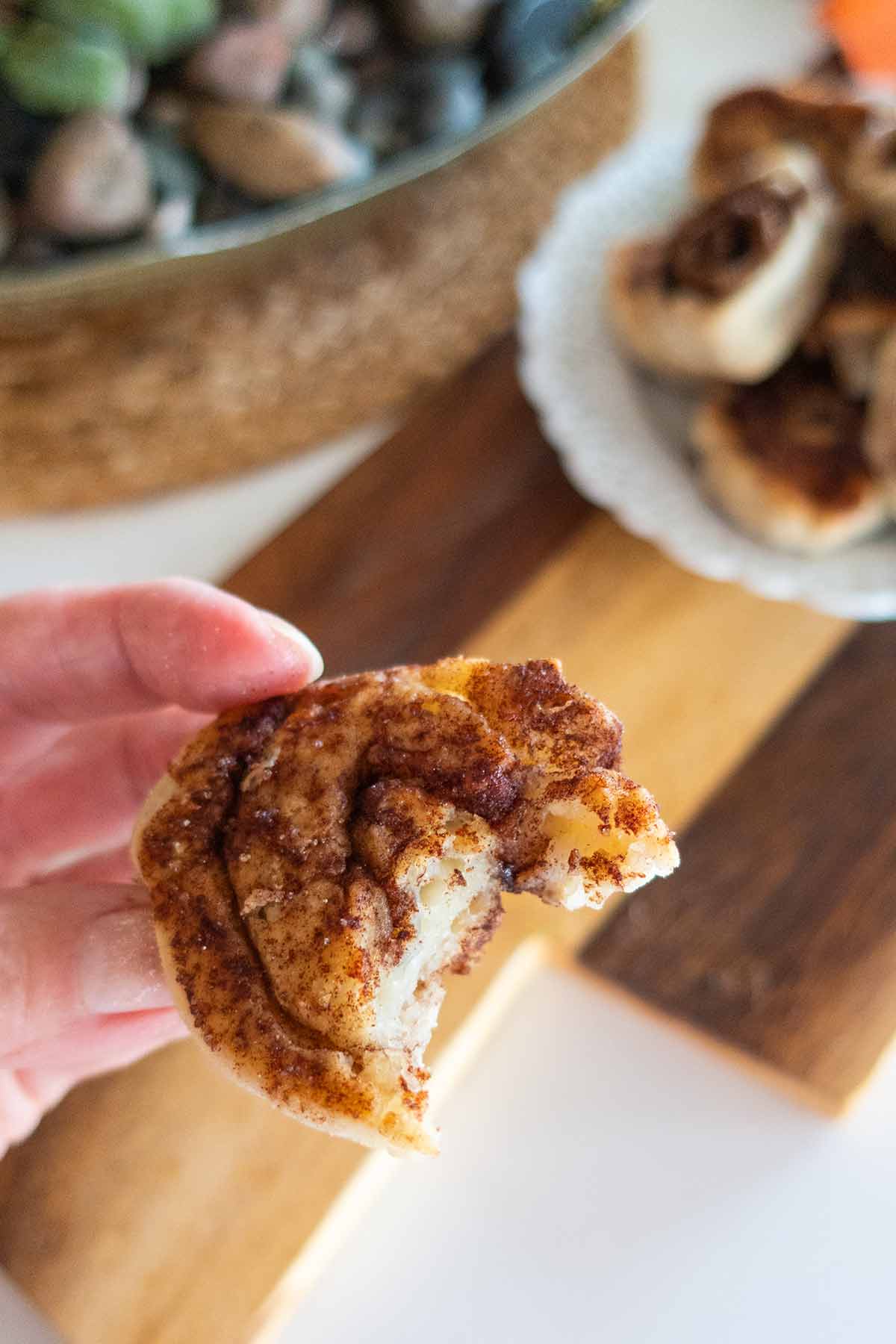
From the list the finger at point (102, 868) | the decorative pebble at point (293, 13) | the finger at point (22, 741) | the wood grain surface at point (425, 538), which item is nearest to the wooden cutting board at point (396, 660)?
the wood grain surface at point (425, 538)

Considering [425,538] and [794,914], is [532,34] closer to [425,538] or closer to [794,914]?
[425,538]

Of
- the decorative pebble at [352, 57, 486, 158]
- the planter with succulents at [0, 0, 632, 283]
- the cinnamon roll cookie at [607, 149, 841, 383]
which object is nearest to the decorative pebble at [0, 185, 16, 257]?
the planter with succulents at [0, 0, 632, 283]

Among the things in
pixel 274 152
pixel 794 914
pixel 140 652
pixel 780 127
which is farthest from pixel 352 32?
pixel 794 914

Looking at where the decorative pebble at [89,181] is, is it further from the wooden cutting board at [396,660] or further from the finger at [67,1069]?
the finger at [67,1069]

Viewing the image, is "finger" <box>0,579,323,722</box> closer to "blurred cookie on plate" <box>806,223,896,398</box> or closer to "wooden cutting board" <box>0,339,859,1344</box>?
"wooden cutting board" <box>0,339,859,1344</box>

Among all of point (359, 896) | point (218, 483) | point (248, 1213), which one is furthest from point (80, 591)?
point (218, 483)

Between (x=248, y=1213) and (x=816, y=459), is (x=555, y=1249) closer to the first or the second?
(x=248, y=1213)
